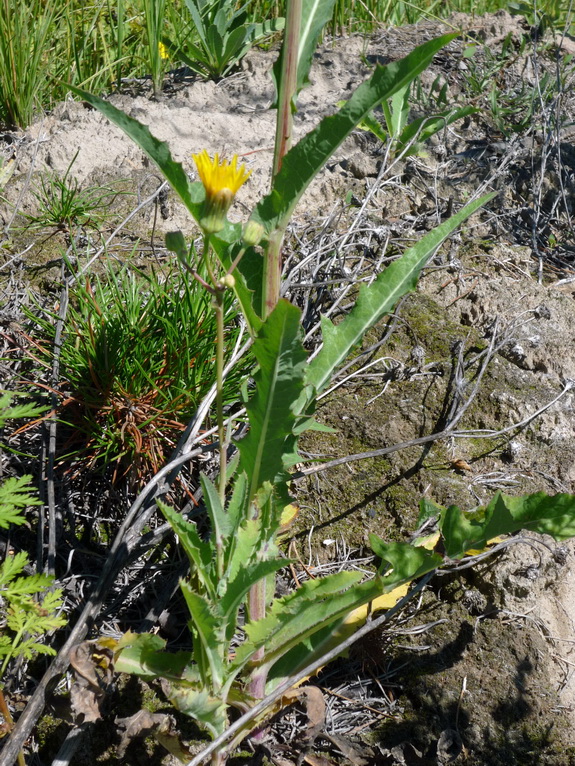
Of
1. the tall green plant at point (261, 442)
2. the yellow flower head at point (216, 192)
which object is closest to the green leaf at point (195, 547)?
the tall green plant at point (261, 442)

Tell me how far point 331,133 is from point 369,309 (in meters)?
0.54

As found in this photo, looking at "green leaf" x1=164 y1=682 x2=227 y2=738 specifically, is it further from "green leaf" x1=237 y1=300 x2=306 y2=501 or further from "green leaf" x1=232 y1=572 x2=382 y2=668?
"green leaf" x1=237 y1=300 x2=306 y2=501

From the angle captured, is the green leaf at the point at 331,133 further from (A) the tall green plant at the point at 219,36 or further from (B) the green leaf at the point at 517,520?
(A) the tall green plant at the point at 219,36

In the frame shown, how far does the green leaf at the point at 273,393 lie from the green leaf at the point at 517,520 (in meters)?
0.47

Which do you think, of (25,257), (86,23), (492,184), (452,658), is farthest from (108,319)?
(86,23)

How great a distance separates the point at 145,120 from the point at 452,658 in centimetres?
276

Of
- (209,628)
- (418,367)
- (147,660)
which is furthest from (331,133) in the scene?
(418,367)

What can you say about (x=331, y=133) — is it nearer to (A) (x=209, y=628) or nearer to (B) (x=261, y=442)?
(B) (x=261, y=442)

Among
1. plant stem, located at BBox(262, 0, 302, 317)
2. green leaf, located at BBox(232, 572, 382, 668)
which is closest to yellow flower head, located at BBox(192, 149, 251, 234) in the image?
plant stem, located at BBox(262, 0, 302, 317)

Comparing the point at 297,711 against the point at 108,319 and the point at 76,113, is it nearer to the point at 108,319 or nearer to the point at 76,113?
the point at 108,319

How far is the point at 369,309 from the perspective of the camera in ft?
5.59

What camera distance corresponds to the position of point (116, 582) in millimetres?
2006

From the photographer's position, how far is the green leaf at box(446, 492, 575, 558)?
1.52 meters

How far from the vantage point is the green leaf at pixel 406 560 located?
61.0 inches
